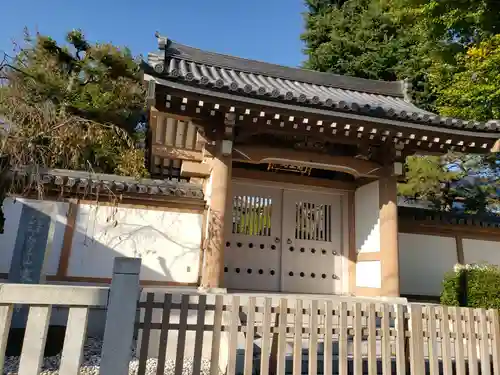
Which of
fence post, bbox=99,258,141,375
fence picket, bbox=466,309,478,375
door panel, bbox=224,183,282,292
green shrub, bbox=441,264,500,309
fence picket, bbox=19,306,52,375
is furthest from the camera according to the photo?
door panel, bbox=224,183,282,292

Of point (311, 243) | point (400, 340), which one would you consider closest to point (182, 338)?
point (400, 340)

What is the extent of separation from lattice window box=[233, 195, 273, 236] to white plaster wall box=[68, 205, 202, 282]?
0.84 meters

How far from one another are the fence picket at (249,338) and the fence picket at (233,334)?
0.11 meters

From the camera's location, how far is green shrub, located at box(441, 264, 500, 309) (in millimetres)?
5922

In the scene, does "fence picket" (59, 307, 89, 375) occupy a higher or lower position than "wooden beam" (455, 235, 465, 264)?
lower

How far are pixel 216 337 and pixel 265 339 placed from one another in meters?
0.47

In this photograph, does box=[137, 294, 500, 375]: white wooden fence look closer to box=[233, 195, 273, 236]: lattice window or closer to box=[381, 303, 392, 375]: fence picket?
box=[381, 303, 392, 375]: fence picket

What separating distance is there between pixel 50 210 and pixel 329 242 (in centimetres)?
545

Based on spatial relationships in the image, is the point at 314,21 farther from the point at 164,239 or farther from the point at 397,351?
the point at 397,351

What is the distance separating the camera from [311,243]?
303 inches

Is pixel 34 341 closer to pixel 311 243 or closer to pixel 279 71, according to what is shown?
pixel 311 243

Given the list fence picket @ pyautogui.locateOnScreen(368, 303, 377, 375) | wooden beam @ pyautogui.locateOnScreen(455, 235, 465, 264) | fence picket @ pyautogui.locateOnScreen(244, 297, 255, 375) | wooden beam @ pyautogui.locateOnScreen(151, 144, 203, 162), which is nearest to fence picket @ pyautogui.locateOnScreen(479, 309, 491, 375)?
fence picket @ pyautogui.locateOnScreen(368, 303, 377, 375)

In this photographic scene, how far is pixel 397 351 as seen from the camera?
367 cm

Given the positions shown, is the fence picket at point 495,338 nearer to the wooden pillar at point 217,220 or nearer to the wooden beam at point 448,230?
the wooden pillar at point 217,220
